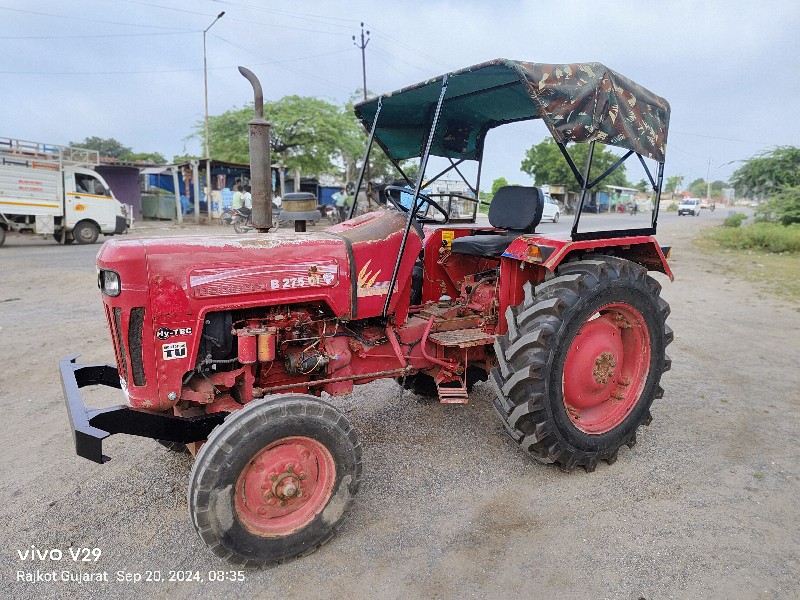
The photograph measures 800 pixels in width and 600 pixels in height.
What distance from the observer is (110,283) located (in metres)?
2.44

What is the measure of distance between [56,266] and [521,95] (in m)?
10.5

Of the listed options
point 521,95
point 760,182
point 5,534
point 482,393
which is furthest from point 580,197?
point 760,182

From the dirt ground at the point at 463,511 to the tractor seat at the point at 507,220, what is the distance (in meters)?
1.28

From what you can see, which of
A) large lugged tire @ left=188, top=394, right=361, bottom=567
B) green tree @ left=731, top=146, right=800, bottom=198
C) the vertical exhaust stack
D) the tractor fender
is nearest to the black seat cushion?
the tractor fender

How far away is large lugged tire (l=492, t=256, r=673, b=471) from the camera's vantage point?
310 cm

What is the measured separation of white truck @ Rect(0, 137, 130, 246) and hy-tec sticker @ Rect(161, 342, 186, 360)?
48.7ft

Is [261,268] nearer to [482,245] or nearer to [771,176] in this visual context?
[482,245]

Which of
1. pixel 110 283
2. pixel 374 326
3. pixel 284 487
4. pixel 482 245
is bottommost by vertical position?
pixel 284 487

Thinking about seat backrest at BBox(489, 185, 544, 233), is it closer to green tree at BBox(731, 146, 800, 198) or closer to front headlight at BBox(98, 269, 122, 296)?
front headlight at BBox(98, 269, 122, 296)

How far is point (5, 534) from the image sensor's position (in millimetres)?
2629

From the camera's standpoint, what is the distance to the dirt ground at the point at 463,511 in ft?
7.84

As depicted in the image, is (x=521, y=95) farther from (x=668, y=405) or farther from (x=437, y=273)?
(x=668, y=405)

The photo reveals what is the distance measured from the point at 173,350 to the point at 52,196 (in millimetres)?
15024

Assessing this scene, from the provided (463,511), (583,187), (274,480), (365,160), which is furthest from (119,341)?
(583,187)
